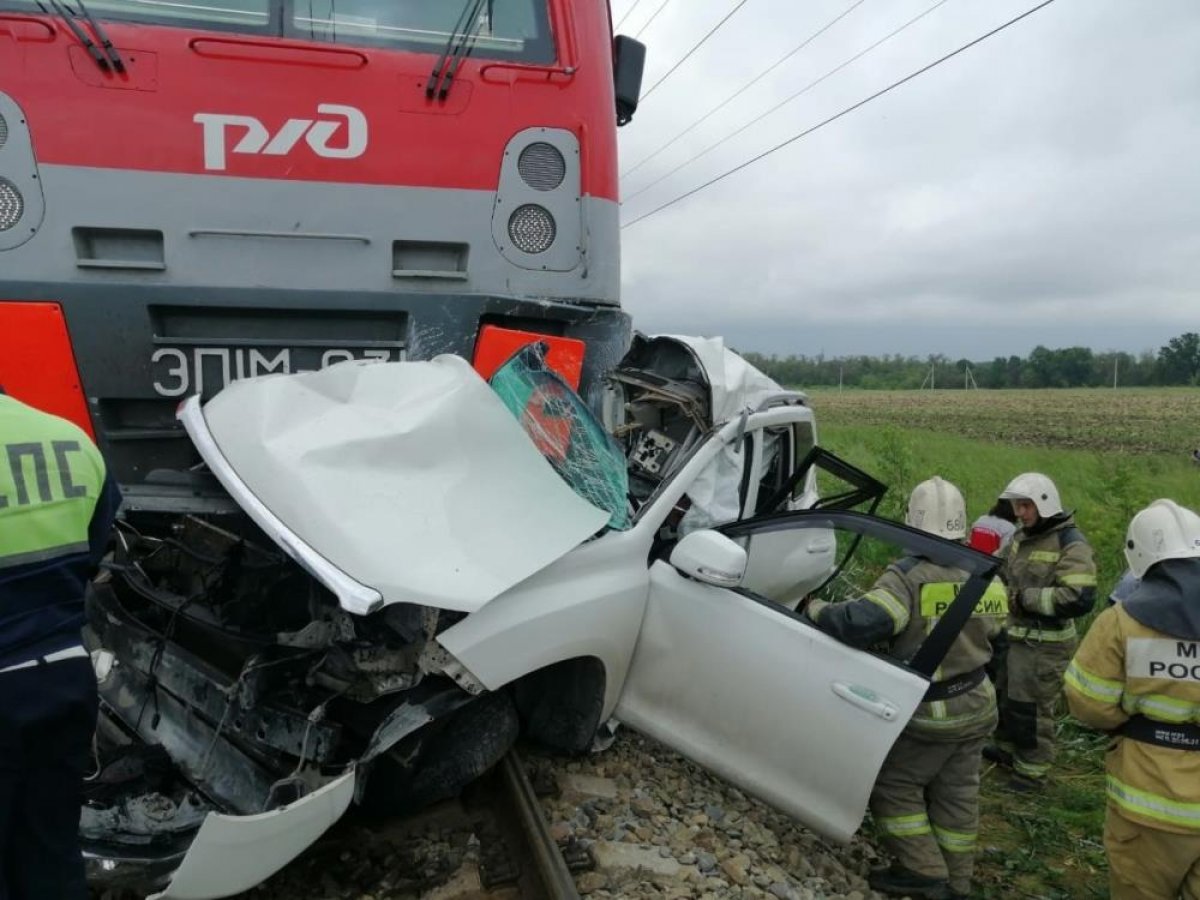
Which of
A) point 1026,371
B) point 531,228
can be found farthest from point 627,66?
point 1026,371

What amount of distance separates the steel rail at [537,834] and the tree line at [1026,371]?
56408mm

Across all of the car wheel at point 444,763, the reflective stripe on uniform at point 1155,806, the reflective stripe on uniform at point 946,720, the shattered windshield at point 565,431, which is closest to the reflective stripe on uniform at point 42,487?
the car wheel at point 444,763

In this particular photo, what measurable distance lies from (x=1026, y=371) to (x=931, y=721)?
73.8 m

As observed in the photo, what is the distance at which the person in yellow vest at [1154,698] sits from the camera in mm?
3092

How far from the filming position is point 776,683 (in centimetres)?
353

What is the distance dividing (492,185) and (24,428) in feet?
8.44

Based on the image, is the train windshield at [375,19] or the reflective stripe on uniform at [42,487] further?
the train windshield at [375,19]

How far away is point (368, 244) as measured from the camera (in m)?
4.06

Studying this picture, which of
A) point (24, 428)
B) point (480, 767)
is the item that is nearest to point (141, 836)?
point (480, 767)

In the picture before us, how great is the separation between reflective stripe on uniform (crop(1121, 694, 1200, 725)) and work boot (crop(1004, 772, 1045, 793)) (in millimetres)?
2088

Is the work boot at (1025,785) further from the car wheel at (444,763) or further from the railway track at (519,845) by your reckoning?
the car wheel at (444,763)

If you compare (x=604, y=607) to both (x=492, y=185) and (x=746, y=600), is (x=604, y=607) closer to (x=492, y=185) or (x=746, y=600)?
(x=746, y=600)

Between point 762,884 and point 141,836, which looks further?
point 762,884

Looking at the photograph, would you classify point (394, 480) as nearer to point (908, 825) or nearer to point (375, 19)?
point (375, 19)
